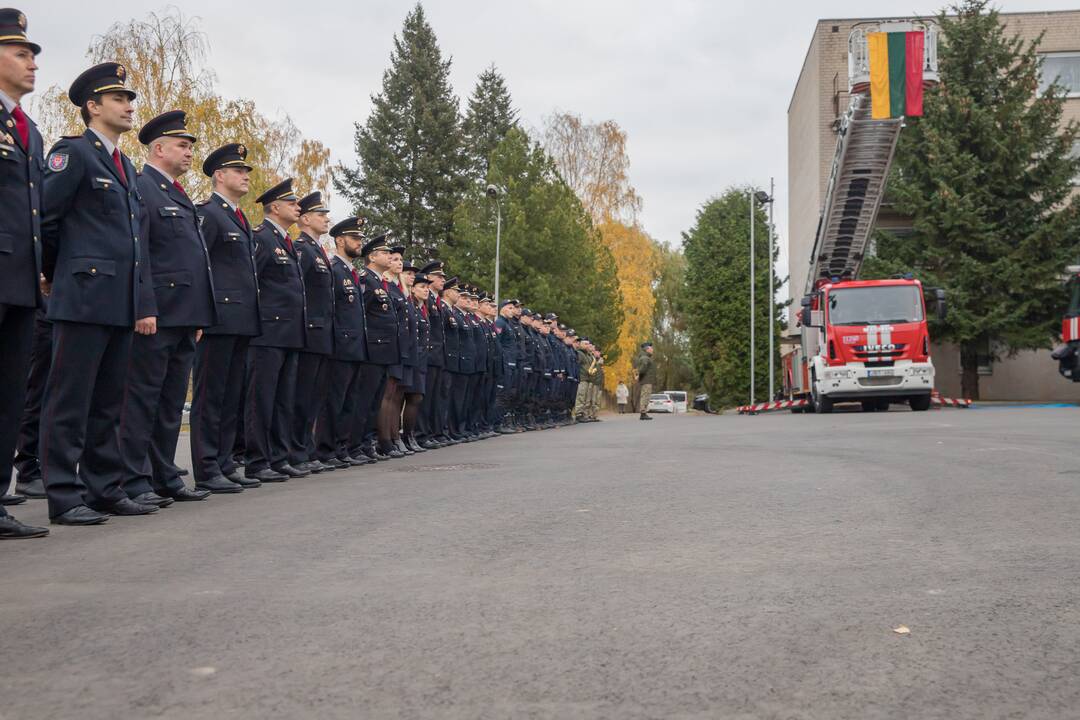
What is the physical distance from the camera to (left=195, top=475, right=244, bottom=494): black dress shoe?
8.13m

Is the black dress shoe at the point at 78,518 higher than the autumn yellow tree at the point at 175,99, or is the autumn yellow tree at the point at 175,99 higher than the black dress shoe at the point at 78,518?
the autumn yellow tree at the point at 175,99

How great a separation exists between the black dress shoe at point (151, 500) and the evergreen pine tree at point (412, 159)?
4702 centimetres

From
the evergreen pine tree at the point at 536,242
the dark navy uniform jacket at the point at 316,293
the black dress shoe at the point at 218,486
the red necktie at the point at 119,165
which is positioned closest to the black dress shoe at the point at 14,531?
the red necktie at the point at 119,165

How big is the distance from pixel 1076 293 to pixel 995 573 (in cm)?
2583

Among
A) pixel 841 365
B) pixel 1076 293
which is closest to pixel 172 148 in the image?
pixel 841 365

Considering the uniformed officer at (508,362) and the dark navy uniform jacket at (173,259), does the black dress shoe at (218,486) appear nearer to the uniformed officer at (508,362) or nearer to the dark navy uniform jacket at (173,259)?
the dark navy uniform jacket at (173,259)

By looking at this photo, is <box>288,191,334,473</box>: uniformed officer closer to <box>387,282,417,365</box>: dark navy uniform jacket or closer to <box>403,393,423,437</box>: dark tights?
<box>387,282,417,365</box>: dark navy uniform jacket

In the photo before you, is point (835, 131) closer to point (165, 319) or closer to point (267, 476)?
point (267, 476)

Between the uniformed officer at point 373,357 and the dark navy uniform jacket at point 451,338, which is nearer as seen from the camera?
the uniformed officer at point 373,357

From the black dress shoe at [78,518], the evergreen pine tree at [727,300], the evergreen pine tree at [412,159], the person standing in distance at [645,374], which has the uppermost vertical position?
the evergreen pine tree at [412,159]

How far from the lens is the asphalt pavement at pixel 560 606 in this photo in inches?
113

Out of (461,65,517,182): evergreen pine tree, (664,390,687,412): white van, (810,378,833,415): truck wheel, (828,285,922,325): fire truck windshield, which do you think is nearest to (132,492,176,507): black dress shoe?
(828,285,922,325): fire truck windshield

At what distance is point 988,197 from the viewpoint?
34938 millimetres

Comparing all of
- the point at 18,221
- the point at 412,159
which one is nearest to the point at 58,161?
the point at 18,221
